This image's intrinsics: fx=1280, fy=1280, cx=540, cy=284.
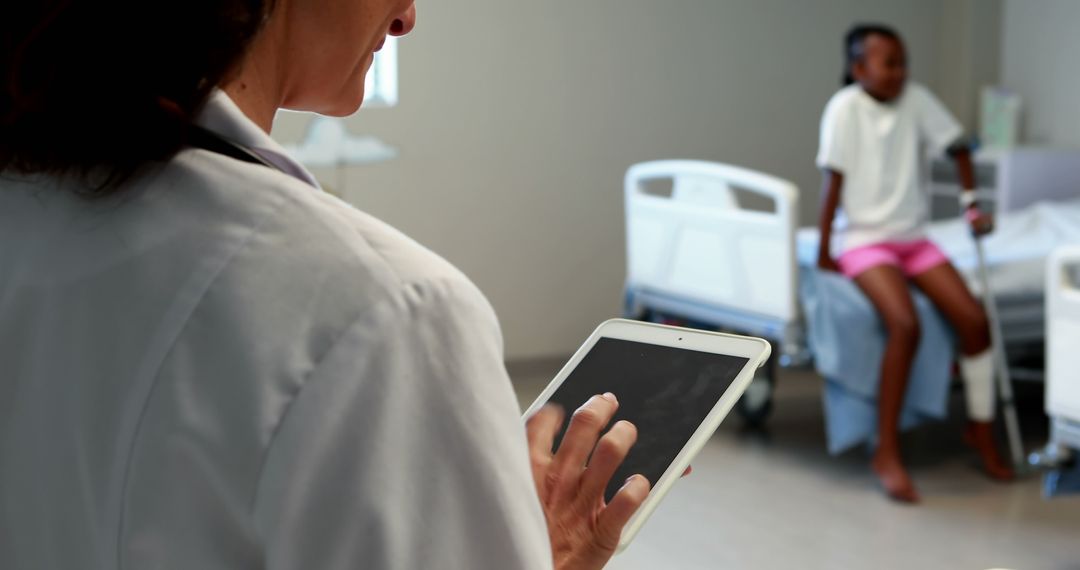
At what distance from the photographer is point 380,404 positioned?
53 centimetres

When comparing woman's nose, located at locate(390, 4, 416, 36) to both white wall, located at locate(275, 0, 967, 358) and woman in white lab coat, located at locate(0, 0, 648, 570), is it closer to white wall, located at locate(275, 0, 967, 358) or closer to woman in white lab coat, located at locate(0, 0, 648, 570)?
woman in white lab coat, located at locate(0, 0, 648, 570)

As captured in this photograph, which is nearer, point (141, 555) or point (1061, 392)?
point (141, 555)

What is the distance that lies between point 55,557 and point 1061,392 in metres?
3.04

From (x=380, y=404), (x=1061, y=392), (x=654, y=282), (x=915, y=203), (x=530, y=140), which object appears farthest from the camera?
(x=530, y=140)

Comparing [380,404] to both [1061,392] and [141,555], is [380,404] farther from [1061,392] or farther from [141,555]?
[1061,392]

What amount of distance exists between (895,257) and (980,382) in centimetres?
47

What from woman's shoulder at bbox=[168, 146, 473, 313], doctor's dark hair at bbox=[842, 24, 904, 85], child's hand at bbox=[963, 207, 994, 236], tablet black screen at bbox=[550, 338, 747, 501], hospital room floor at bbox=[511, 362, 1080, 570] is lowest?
hospital room floor at bbox=[511, 362, 1080, 570]

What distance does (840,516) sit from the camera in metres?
3.72

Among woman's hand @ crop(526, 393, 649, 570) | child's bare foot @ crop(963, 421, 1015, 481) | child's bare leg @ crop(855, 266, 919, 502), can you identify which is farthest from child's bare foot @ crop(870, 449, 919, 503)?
woman's hand @ crop(526, 393, 649, 570)

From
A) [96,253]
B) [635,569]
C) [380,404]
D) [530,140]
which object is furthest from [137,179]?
[530,140]

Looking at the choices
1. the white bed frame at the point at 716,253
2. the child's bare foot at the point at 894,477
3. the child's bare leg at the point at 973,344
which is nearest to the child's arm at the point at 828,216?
the white bed frame at the point at 716,253

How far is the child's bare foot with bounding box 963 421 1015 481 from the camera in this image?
3992mm

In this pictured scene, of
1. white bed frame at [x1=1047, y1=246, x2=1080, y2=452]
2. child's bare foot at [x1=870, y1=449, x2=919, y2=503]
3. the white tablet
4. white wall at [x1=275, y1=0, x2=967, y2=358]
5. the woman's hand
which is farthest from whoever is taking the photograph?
white wall at [x1=275, y1=0, x2=967, y2=358]

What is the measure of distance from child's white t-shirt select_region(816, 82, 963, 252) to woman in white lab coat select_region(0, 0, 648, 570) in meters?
3.63
